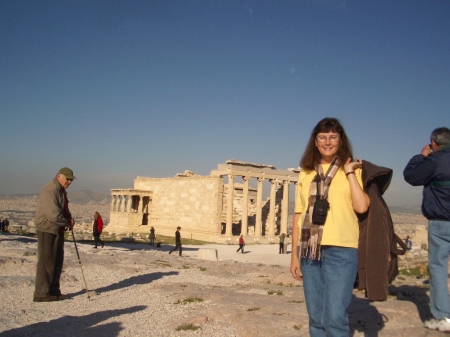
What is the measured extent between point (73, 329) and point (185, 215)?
34886 mm

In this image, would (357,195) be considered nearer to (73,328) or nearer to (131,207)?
Result: (73,328)

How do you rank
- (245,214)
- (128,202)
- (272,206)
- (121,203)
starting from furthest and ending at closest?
1. (121,203)
2. (128,202)
3. (272,206)
4. (245,214)

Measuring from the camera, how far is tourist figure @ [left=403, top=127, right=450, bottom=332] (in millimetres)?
5281

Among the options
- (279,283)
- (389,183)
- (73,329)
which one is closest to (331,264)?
(389,183)

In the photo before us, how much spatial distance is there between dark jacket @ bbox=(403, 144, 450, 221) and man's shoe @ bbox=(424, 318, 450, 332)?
1.27 m

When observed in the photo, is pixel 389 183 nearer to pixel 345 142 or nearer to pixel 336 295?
pixel 345 142

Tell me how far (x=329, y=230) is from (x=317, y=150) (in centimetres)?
87

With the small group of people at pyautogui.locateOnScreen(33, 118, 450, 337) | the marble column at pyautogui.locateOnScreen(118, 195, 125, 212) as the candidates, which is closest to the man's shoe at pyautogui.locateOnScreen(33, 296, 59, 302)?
the small group of people at pyautogui.locateOnScreen(33, 118, 450, 337)

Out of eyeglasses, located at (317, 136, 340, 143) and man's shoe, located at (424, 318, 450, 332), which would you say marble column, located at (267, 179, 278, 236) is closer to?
man's shoe, located at (424, 318, 450, 332)

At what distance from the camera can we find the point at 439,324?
5.45 metres

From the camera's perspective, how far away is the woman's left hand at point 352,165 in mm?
3959

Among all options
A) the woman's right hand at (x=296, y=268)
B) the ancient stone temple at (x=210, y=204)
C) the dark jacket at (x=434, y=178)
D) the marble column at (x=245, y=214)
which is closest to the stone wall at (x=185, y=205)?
the ancient stone temple at (x=210, y=204)

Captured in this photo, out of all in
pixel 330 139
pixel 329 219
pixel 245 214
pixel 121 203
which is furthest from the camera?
pixel 121 203

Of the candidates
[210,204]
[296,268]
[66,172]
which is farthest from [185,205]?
[296,268]
